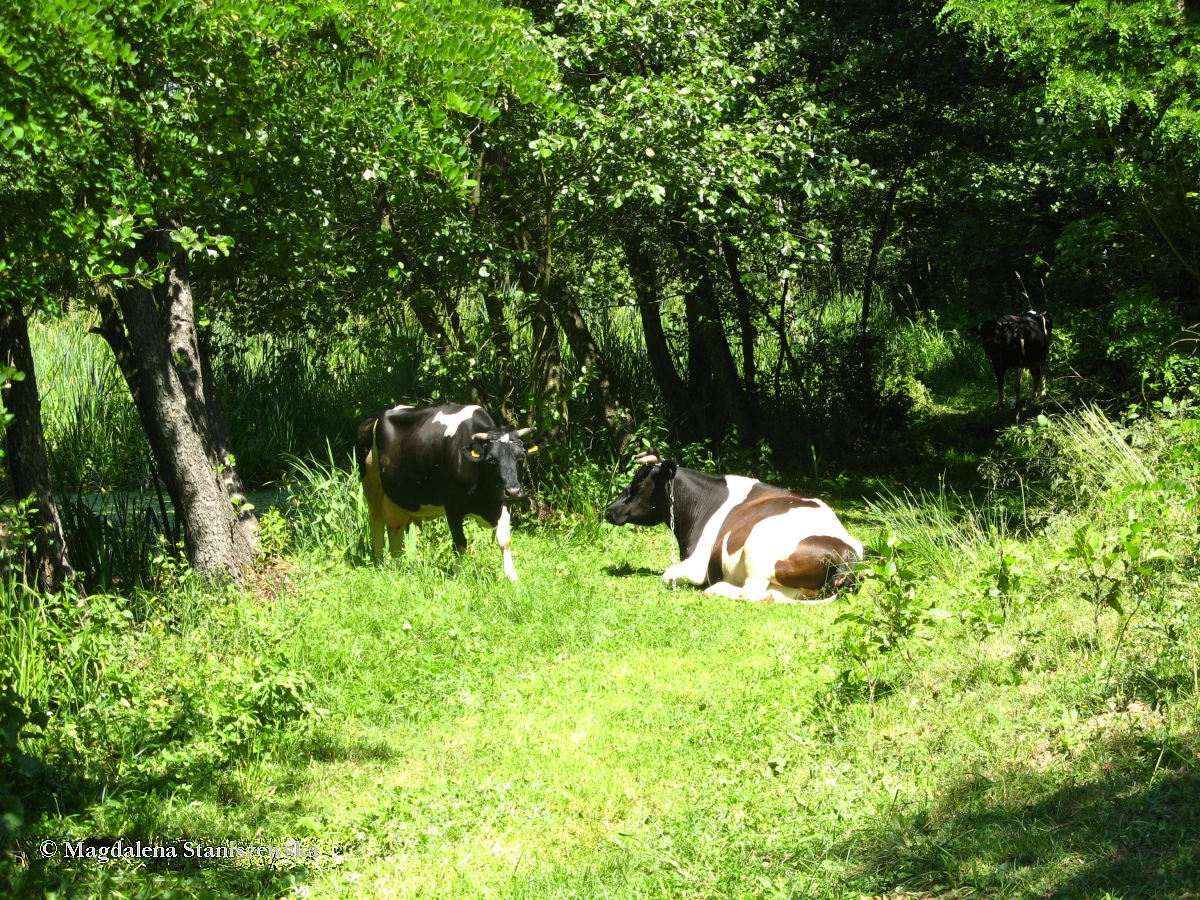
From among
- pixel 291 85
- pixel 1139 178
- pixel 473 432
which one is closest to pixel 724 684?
pixel 473 432

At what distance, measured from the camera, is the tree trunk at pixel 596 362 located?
1189 cm

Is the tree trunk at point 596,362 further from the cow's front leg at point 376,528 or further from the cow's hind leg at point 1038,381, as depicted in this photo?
the cow's hind leg at point 1038,381

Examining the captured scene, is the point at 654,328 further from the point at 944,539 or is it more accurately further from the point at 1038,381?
the point at 944,539

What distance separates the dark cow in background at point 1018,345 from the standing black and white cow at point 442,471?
7.81 meters

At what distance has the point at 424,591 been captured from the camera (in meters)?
8.48

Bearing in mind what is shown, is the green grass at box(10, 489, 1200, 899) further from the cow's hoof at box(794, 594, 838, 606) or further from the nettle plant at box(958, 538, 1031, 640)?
the cow's hoof at box(794, 594, 838, 606)

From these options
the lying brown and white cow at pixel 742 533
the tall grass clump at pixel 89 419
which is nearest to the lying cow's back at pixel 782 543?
the lying brown and white cow at pixel 742 533

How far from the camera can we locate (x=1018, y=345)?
50.3 feet

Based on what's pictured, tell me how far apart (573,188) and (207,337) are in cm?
376

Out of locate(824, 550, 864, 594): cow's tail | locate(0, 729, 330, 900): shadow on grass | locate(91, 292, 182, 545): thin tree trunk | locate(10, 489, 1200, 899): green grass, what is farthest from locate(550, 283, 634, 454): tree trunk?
locate(0, 729, 330, 900): shadow on grass

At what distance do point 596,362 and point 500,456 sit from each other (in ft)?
11.4

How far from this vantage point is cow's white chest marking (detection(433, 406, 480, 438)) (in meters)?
9.61

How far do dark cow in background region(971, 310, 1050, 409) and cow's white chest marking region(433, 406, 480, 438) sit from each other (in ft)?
27.3

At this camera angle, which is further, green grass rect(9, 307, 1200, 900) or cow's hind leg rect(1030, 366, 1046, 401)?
cow's hind leg rect(1030, 366, 1046, 401)
